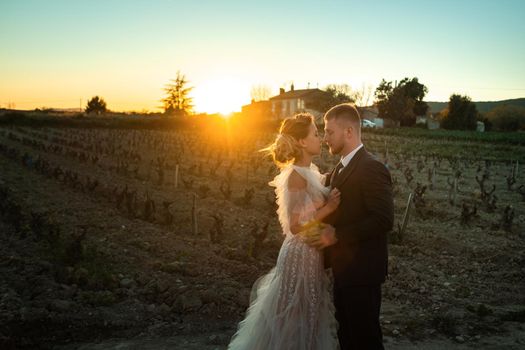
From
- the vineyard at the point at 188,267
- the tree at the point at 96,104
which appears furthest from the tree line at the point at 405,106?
the vineyard at the point at 188,267

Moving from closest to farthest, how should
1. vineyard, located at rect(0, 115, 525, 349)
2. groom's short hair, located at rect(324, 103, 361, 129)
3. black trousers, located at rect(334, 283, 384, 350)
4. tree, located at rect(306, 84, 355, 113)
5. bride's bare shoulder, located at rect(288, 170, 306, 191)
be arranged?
black trousers, located at rect(334, 283, 384, 350) < groom's short hair, located at rect(324, 103, 361, 129) < bride's bare shoulder, located at rect(288, 170, 306, 191) < vineyard, located at rect(0, 115, 525, 349) < tree, located at rect(306, 84, 355, 113)

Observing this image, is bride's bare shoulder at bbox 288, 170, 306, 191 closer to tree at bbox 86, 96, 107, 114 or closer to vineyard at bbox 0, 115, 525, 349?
vineyard at bbox 0, 115, 525, 349

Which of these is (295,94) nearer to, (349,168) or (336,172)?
(336,172)

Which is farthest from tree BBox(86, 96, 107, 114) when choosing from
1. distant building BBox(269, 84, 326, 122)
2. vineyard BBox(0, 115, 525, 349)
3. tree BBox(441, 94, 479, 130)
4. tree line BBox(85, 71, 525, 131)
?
vineyard BBox(0, 115, 525, 349)

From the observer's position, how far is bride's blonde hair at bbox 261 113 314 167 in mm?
3410

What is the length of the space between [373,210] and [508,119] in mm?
70484

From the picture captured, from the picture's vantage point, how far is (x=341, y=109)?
3.18 meters

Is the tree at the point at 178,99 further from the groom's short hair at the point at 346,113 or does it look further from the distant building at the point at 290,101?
the groom's short hair at the point at 346,113

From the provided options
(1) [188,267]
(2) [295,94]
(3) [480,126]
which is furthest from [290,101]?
(1) [188,267]

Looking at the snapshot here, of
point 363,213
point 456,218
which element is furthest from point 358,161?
point 456,218

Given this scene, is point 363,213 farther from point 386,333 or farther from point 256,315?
point 386,333

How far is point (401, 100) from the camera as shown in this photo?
59.9m

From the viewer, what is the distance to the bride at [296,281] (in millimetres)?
3361

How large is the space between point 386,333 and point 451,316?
1.02 m
